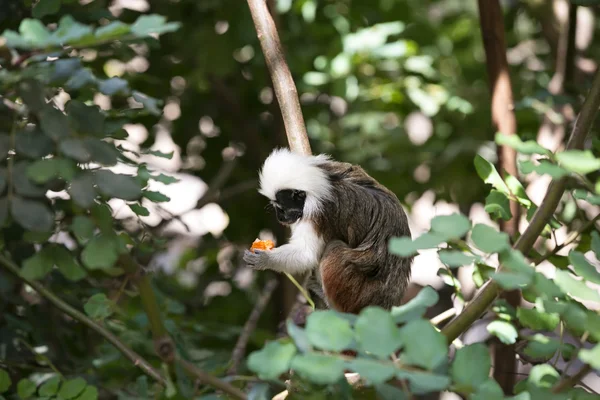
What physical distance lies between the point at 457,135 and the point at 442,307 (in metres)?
0.82

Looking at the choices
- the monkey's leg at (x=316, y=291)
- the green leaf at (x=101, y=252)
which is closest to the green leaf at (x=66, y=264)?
the green leaf at (x=101, y=252)

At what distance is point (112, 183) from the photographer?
1.27m

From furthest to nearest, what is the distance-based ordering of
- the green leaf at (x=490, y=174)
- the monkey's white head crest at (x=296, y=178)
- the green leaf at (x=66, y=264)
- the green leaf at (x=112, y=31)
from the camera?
1. the monkey's white head crest at (x=296, y=178)
2. the green leaf at (x=490, y=174)
3. the green leaf at (x=66, y=264)
4. the green leaf at (x=112, y=31)

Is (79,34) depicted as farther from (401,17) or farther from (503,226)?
(401,17)

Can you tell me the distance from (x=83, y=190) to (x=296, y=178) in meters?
1.14

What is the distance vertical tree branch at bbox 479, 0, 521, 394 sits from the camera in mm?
2453

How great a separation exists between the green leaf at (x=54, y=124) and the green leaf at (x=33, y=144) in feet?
0.12

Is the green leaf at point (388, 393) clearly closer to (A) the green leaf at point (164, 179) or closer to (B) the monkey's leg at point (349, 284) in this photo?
(A) the green leaf at point (164, 179)

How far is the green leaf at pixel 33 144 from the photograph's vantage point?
1235 millimetres

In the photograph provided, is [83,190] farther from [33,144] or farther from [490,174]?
[490,174]

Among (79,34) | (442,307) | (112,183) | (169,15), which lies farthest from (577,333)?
(169,15)

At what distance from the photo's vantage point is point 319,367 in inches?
39.4

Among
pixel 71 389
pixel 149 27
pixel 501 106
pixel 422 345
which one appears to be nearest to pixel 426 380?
pixel 422 345

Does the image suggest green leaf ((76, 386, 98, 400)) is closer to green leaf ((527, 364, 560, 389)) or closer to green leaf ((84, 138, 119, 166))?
green leaf ((84, 138, 119, 166))
